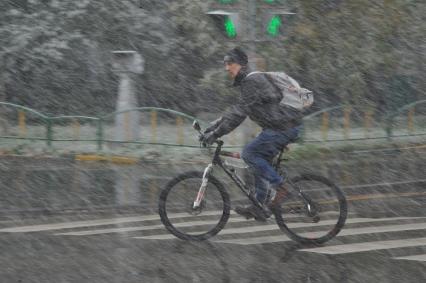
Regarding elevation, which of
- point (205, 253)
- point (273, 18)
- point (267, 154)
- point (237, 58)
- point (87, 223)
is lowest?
point (87, 223)

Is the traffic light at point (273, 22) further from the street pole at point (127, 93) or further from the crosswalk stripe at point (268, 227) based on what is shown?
the street pole at point (127, 93)

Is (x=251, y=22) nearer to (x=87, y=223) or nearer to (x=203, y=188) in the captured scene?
(x=87, y=223)

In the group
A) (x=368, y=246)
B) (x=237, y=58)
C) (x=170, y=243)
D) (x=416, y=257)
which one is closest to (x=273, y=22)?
(x=237, y=58)

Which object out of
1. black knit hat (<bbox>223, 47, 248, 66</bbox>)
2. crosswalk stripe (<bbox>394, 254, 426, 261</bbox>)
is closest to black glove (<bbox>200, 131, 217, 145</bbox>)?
black knit hat (<bbox>223, 47, 248, 66</bbox>)

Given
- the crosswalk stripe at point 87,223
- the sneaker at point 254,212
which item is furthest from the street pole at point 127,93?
the sneaker at point 254,212

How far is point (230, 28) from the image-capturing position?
11320 millimetres

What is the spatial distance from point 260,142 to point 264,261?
1342 mm

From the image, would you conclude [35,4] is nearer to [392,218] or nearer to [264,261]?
[392,218]

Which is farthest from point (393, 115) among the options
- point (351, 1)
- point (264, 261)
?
point (264, 261)

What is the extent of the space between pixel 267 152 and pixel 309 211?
0.66 meters

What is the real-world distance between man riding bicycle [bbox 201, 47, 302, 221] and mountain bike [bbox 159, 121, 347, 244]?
3.5 inches

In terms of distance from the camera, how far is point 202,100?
28688mm

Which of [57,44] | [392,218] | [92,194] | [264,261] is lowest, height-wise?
[57,44]

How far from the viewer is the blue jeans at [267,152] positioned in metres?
8.32
